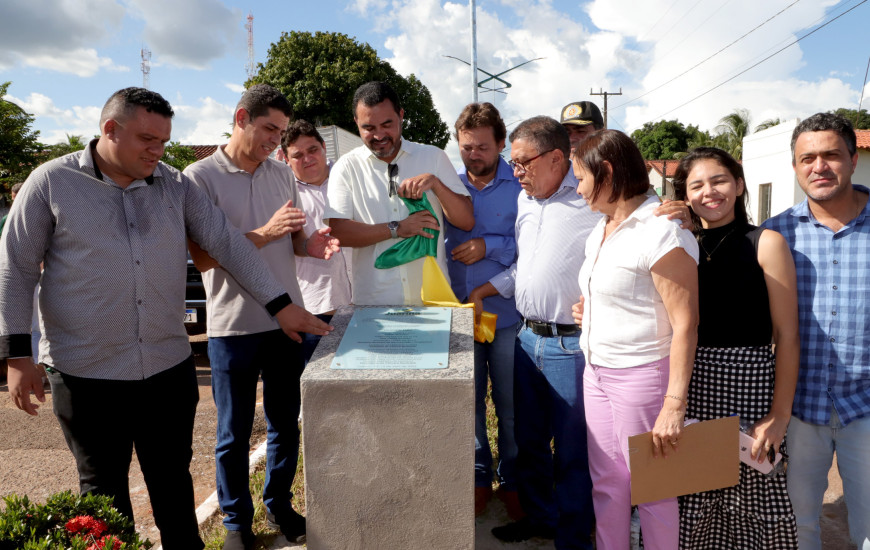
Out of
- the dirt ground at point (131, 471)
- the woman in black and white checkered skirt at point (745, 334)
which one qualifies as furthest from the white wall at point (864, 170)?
the woman in black and white checkered skirt at point (745, 334)

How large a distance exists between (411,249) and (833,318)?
69.1 inches

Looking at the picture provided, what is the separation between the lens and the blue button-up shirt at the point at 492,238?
3322mm

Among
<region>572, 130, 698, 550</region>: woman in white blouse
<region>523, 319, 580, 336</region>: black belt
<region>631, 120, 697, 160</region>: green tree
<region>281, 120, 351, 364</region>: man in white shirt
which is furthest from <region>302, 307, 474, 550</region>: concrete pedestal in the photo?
<region>631, 120, 697, 160</region>: green tree

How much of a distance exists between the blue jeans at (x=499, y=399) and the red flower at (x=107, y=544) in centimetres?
187

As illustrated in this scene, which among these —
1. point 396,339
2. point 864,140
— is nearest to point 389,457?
point 396,339

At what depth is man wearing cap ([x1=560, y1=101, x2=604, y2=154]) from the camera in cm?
454

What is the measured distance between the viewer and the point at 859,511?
2365 millimetres

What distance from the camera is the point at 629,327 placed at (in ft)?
7.59

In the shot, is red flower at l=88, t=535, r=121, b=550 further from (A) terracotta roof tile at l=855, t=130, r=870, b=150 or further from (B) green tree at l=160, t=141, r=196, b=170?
(A) terracotta roof tile at l=855, t=130, r=870, b=150

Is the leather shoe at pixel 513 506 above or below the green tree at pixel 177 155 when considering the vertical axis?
below

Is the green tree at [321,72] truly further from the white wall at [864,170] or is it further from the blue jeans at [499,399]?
the blue jeans at [499,399]

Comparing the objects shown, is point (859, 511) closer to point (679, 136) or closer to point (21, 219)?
point (21, 219)

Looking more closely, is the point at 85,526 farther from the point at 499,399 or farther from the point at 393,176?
the point at 499,399

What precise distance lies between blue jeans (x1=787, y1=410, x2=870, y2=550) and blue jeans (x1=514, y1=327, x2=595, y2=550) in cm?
86
